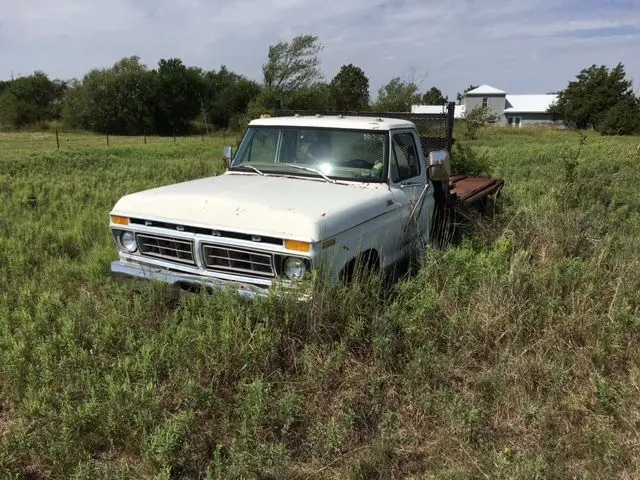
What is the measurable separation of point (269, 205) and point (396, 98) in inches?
1755

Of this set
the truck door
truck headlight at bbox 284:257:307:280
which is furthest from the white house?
truck headlight at bbox 284:257:307:280

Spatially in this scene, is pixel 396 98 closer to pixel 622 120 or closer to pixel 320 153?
pixel 622 120

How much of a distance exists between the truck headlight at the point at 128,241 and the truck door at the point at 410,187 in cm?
234

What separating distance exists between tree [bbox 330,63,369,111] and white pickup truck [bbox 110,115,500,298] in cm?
4479

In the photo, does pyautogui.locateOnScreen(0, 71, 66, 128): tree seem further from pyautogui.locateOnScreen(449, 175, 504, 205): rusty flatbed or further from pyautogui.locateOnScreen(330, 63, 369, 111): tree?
pyautogui.locateOnScreen(449, 175, 504, 205): rusty flatbed

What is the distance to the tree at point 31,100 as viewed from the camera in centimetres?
5631

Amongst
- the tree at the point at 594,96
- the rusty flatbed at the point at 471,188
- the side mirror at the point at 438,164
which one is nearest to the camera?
the side mirror at the point at 438,164

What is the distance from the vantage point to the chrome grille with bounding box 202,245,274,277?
4.00m

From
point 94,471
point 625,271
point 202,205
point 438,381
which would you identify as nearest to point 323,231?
point 202,205

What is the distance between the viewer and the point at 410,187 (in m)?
5.36

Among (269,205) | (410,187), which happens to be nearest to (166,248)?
(269,205)

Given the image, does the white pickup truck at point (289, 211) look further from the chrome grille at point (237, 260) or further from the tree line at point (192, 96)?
the tree line at point (192, 96)

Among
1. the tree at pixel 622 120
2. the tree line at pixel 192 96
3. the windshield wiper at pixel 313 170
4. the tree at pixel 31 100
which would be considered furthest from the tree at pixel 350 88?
the windshield wiper at pixel 313 170

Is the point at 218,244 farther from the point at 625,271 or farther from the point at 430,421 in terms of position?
the point at 625,271
